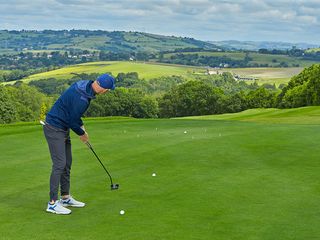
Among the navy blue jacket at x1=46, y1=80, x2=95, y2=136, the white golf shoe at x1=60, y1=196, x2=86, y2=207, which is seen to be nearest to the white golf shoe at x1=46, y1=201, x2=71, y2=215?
the white golf shoe at x1=60, y1=196, x2=86, y2=207

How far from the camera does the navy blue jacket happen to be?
8.87 meters

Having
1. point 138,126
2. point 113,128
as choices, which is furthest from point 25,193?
point 138,126

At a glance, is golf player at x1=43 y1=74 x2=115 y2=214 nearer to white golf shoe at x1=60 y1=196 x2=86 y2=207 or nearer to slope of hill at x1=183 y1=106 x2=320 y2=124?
white golf shoe at x1=60 y1=196 x2=86 y2=207

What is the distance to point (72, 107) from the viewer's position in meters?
8.95

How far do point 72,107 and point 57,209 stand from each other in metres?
1.88

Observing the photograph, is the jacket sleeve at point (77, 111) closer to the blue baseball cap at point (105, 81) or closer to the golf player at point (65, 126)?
the golf player at point (65, 126)

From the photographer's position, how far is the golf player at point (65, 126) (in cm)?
887

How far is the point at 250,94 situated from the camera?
339ft

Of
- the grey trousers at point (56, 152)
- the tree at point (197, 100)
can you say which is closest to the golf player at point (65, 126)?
the grey trousers at point (56, 152)

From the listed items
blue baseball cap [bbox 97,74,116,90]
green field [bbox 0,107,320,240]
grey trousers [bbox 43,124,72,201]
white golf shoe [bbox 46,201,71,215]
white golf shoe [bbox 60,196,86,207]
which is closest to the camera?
green field [bbox 0,107,320,240]

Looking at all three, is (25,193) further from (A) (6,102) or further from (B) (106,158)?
(A) (6,102)

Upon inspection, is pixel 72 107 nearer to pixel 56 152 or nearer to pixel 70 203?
pixel 56 152

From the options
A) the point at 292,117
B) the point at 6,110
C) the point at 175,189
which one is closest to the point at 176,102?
the point at 6,110

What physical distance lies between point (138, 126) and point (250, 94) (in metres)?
81.5
